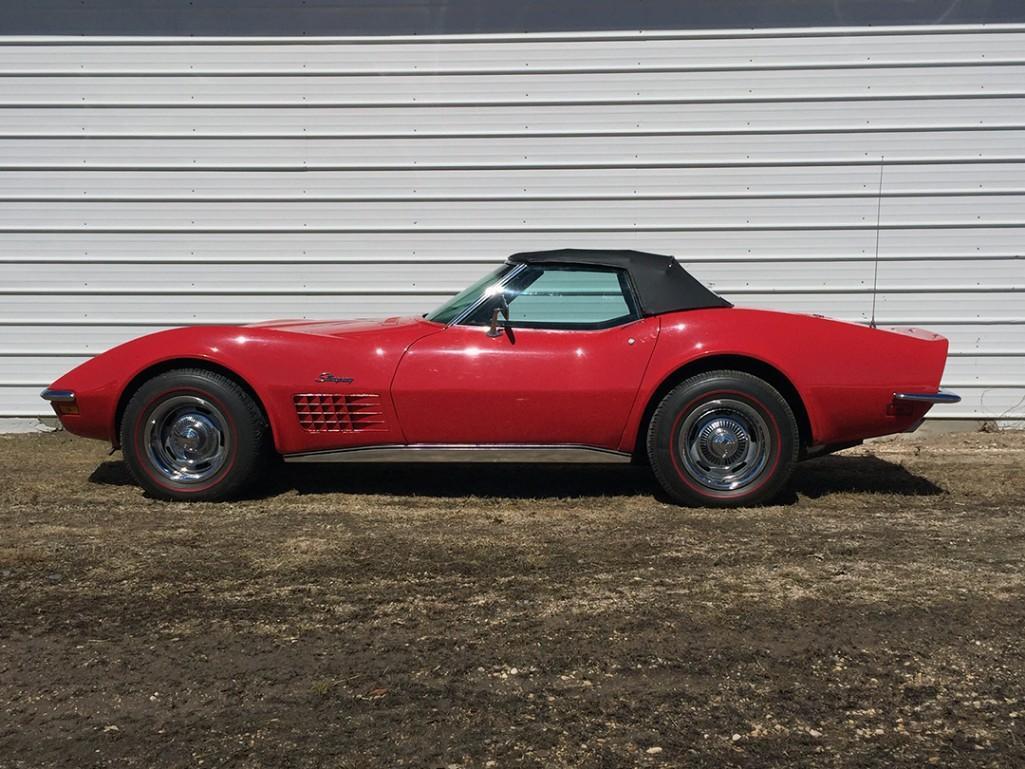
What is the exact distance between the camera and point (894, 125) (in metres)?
6.35

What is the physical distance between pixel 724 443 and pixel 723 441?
0.03 feet

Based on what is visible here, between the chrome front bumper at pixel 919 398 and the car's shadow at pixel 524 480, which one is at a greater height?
the chrome front bumper at pixel 919 398

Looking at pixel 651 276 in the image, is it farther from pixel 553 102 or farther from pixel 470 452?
pixel 553 102

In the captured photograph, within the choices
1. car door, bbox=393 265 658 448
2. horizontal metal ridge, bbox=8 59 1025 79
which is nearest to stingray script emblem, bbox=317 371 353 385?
car door, bbox=393 265 658 448

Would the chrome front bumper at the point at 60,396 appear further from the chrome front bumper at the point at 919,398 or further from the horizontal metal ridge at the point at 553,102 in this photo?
the chrome front bumper at the point at 919,398

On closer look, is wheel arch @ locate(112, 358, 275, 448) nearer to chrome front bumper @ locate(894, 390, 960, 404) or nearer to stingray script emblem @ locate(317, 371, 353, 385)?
stingray script emblem @ locate(317, 371, 353, 385)

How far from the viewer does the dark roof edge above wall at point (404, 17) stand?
634 centimetres

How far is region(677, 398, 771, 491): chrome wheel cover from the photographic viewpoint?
4180 mm

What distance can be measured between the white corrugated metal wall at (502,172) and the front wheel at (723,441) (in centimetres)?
246

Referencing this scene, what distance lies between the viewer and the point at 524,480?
500cm

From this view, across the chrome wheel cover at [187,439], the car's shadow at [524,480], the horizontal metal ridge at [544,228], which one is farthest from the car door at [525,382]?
the horizontal metal ridge at [544,228]

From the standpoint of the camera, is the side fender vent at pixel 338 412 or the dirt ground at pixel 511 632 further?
the side fender vent at pixel 338 412

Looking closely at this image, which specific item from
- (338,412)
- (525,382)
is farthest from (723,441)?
(338,412)

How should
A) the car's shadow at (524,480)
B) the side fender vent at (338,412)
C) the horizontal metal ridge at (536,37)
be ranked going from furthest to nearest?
1. the horizontal metal ridge at (536,37)
2. the car's shadow at (524,480)
3. the side fender vent at (338,412)
